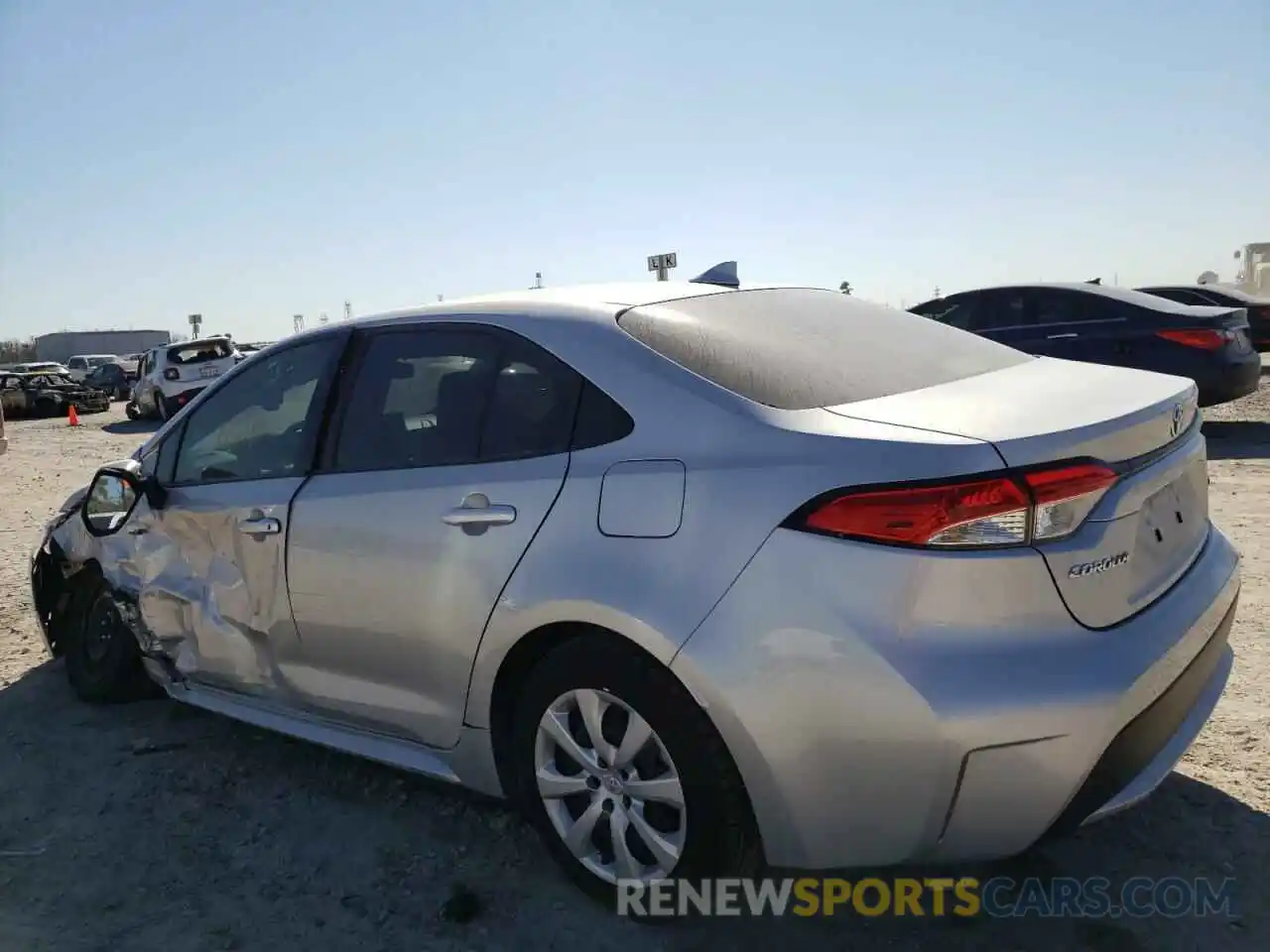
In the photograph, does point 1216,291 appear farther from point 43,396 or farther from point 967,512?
point 43,396

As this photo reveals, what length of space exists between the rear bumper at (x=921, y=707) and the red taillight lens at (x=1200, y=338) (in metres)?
7.40

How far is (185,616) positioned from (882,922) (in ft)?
8.26

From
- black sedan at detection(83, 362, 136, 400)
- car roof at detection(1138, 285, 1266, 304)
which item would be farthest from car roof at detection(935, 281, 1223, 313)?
black sedan at detection(83, 362, 136, 400)

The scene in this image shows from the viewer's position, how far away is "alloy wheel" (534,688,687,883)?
7.59 feet

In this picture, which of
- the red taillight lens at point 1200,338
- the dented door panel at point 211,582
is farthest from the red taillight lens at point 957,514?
the red taillight lens at point 1200,338

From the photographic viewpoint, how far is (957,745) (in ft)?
6.37

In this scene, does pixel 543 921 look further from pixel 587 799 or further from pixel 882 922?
pixel 882 922

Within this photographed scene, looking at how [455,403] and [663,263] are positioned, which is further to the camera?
[663,263]

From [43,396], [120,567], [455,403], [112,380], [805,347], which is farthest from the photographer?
[112,380]

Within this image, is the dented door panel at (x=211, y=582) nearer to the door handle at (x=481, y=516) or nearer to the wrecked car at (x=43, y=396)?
the door handle at (x=481, y=516)

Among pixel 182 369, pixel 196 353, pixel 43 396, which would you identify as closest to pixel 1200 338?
pixel 196 353

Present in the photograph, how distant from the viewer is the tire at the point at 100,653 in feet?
13.4

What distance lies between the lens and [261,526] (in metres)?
3.16

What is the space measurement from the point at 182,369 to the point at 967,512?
2015 cm
